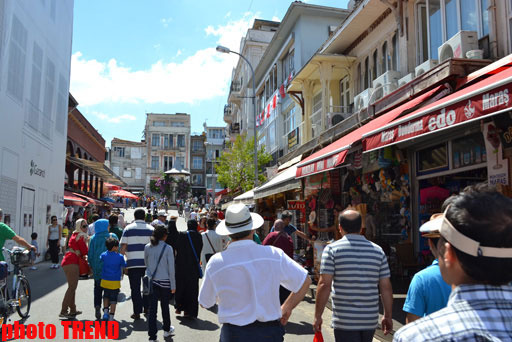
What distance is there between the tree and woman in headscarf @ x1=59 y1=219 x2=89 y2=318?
20067mm

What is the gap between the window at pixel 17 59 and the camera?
15.1 meters

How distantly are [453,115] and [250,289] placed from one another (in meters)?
3.90

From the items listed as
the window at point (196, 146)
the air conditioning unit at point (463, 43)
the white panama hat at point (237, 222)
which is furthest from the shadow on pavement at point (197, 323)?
the window at point (196, 146)

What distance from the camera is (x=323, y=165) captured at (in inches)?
395

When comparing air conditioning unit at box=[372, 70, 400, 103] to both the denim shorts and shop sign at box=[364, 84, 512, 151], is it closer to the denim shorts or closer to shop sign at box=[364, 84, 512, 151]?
shop sign at box=[364, 84, 512, 151]

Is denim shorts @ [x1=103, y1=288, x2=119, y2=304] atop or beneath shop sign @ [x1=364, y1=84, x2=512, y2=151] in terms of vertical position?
beneath

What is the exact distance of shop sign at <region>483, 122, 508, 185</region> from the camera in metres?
7.03

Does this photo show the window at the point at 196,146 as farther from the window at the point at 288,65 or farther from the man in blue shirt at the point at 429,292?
the man in blue shirt at the point at 429,292

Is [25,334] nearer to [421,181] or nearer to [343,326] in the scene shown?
[343,326]

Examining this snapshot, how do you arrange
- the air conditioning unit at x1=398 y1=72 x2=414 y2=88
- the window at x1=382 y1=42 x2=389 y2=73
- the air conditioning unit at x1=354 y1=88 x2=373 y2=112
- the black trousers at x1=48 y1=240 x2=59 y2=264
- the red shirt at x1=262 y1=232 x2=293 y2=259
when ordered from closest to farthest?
the red shirt at x1=262 y1=232 x2=293 y2=259, the air conditioning unit at x1=398 y1=72 x2=414 y2=88, the air conditioning unit at x1=354 y1=88 x2=373 y2=112, the window at x1=382 y1=42 x2=389 y2=73, the black trousers at x1=48 y1=240 x2=59 y2=264

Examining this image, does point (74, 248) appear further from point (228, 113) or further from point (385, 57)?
point (228, 113)

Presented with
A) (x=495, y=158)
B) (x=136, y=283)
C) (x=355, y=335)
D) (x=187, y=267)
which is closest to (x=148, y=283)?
(x=136, y=283)

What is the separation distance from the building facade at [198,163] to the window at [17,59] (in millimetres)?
71936

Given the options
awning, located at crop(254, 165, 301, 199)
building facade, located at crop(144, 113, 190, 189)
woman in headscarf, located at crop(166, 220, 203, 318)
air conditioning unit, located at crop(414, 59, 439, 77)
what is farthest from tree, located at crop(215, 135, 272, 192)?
building facade, located at crop(144, 113, 190, 189)
